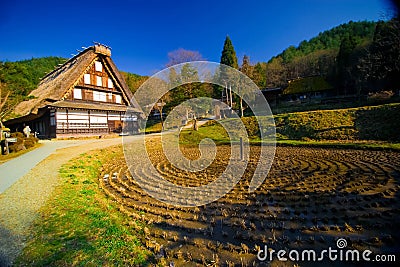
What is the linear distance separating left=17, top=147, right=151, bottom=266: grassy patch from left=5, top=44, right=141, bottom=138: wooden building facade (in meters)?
17.5

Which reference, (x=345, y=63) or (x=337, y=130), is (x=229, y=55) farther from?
(x=337, y=130)

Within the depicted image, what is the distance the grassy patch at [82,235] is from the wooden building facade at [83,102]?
57.3 ft

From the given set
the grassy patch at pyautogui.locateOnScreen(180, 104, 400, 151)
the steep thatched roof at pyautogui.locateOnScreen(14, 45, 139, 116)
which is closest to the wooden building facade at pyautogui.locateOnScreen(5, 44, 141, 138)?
the steep thatched roof at pyautogui.locateOnScreen(14, 45, 139, 116)

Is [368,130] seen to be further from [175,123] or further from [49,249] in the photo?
[175,123]

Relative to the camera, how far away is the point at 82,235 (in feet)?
11.7

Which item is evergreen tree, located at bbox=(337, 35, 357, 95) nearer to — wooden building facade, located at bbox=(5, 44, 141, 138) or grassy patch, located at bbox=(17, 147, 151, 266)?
wooden building facade, located at bbox=(5, 44, 141, 138)

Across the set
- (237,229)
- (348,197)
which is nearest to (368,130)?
(348,197)

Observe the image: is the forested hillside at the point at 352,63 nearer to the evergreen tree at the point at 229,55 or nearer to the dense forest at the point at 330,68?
the dense forest at the point at 330,68

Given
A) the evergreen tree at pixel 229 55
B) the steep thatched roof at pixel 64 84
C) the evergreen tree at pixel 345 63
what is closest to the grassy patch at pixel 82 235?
the steep thatched roof at pixel 64 84

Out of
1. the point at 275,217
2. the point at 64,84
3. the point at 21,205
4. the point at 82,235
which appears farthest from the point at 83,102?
the point at 275,217

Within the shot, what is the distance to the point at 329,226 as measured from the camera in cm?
379

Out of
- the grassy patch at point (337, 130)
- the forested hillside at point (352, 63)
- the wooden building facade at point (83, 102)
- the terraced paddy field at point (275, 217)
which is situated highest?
the forested hillside at point (352, 63)

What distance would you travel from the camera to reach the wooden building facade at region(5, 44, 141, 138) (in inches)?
774

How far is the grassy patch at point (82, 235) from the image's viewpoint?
116 inches
